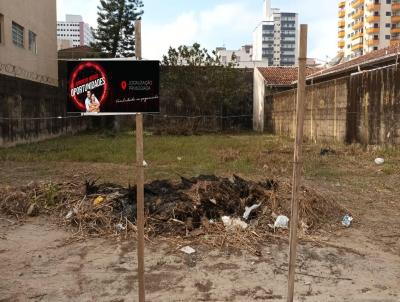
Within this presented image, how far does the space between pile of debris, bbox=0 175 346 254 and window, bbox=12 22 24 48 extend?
14.2 meters

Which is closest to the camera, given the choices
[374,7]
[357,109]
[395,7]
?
[357,109]

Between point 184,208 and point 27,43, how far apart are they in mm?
17658

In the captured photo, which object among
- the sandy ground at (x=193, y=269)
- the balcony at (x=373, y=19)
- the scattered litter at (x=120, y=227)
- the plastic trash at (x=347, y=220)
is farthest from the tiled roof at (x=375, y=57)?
the balcony at (x=373, y=19)

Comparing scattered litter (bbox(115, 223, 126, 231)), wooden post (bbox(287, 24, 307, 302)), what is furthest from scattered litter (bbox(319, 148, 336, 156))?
wooden post (bbox(287, 24, 307, 302))

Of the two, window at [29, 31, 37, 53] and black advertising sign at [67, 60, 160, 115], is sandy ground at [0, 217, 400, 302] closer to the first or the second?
black advertising sign at [67, 60, 160, 115]

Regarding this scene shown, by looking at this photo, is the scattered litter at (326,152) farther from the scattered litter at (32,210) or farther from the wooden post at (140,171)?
the wooden post at (140,171)

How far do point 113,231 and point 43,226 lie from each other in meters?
1.02

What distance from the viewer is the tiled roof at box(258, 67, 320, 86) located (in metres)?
27.9

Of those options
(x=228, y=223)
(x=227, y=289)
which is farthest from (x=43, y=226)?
(x=227, y=289)

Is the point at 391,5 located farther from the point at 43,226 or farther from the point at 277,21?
the point at 43,226

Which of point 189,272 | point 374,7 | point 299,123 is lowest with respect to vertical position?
point 189,272

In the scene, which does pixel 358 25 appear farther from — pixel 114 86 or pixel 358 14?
pixel 114 86

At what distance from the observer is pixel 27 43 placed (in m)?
19.8

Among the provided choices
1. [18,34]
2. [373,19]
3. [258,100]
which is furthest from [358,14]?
[18,34]
